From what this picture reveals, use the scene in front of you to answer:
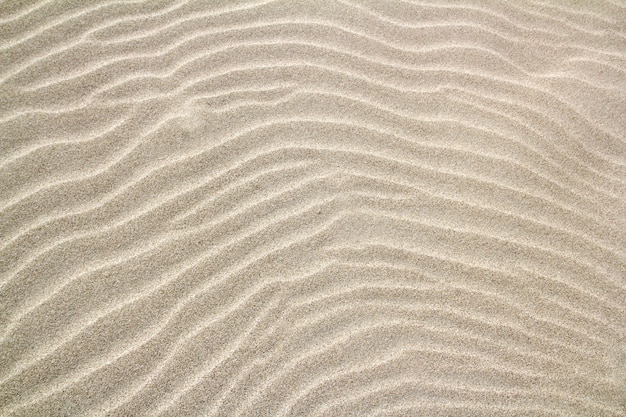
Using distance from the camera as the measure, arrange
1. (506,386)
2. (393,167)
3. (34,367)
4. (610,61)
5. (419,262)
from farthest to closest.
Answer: (610,61)
(393,167)
(419,262)
(506,386)
(34,367)

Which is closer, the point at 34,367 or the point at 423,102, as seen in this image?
the point at 34,367

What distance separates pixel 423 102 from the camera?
2516mm

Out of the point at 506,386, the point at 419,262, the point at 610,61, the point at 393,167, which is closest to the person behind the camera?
the point at 506,386

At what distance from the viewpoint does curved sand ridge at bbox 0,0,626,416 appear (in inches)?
78.1

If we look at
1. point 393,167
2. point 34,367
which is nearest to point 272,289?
point 393,167

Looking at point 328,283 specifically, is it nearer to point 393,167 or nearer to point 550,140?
point 393,167

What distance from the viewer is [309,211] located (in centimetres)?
225

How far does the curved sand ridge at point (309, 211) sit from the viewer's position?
6.51 feet

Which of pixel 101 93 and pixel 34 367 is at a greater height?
pixel 101 93

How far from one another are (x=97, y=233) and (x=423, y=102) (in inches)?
67.0

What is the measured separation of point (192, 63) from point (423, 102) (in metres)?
1.21

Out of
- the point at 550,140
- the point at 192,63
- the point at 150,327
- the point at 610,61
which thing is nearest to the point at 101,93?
the point at 192,63

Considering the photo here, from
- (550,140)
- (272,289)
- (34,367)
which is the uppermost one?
(550,140)

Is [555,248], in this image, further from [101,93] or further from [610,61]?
[101,93]
